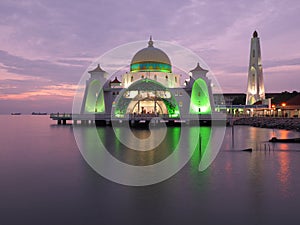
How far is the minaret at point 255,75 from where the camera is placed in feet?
193

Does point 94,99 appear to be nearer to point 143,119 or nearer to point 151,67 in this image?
point 143,119

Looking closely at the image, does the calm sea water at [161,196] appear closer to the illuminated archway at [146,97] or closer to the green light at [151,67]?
the illuminated archway at [146,97]

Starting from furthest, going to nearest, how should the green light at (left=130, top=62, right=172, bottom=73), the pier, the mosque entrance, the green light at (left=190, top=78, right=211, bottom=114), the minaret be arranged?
the minaret < the green light at (left=130, top=62, right=172, bottom=73) < the mosque entrance < the green light at (left=190, top=78, right=211, bottom=114) < the pier

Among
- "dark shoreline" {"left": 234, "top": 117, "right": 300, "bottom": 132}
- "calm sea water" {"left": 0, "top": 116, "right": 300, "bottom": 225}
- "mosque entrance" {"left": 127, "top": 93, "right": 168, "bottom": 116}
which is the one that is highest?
"mosque entrance" {"left": 127, "top": 93, "right": 168, "bottom": 116}

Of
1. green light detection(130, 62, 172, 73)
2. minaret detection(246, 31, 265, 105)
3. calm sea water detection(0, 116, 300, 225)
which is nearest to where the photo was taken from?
calm sea water detection(0, 116, 300, 225)

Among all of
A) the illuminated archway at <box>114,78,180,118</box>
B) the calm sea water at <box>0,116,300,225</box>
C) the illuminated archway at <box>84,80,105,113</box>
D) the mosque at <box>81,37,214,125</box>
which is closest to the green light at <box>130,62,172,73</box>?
the mosque at <box>81,37,214,125</box>

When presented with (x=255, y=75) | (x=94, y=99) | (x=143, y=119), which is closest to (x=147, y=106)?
(x=143, y=119)

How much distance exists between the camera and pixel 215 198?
9.80 meters

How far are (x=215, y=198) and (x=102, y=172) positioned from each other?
6.06m

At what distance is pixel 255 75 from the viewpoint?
5916cm

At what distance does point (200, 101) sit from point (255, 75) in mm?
19196

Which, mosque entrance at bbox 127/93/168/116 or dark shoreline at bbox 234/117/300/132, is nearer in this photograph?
dark shoreline at bbox 234/117/300/132

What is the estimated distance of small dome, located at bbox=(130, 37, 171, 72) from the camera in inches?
1988

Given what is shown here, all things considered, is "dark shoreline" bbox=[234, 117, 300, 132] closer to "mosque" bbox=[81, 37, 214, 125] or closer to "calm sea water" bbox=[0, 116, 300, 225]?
"mosque" bbox=[81, 37, 214, 125]
